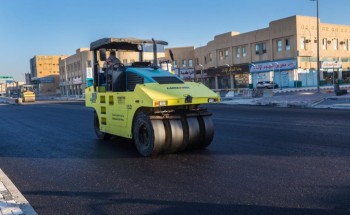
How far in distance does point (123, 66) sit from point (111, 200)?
201 inches

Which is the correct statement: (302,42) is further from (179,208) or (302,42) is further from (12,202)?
(12,202)

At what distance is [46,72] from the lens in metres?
136

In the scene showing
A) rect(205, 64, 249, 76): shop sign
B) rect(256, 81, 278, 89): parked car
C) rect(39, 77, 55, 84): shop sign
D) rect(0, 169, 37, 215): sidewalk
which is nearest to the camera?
rect(0, 169, 37, 215): sidewalk

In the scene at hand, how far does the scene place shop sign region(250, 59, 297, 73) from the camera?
52.7m

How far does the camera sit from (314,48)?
5409 cm

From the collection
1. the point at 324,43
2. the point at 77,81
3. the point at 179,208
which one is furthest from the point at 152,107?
the point at 77,81

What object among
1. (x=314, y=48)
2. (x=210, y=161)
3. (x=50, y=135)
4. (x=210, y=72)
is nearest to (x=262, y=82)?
(x=314, y=48)

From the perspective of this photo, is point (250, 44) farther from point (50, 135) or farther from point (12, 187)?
point (12, 187)

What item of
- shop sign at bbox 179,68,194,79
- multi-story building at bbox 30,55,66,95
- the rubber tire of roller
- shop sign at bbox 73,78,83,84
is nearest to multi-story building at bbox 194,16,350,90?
shop sign at bbox 179,68,194,79

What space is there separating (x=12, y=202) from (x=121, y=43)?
6286 mm

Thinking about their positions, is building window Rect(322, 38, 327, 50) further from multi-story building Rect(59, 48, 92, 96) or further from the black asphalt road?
multi-story building Rect(59, 48, 92, 96)

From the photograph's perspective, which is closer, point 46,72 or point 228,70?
point 228,70

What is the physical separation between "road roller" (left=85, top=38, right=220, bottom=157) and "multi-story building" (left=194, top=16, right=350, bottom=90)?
45.4 metres

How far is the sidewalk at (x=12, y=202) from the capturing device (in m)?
5.07
